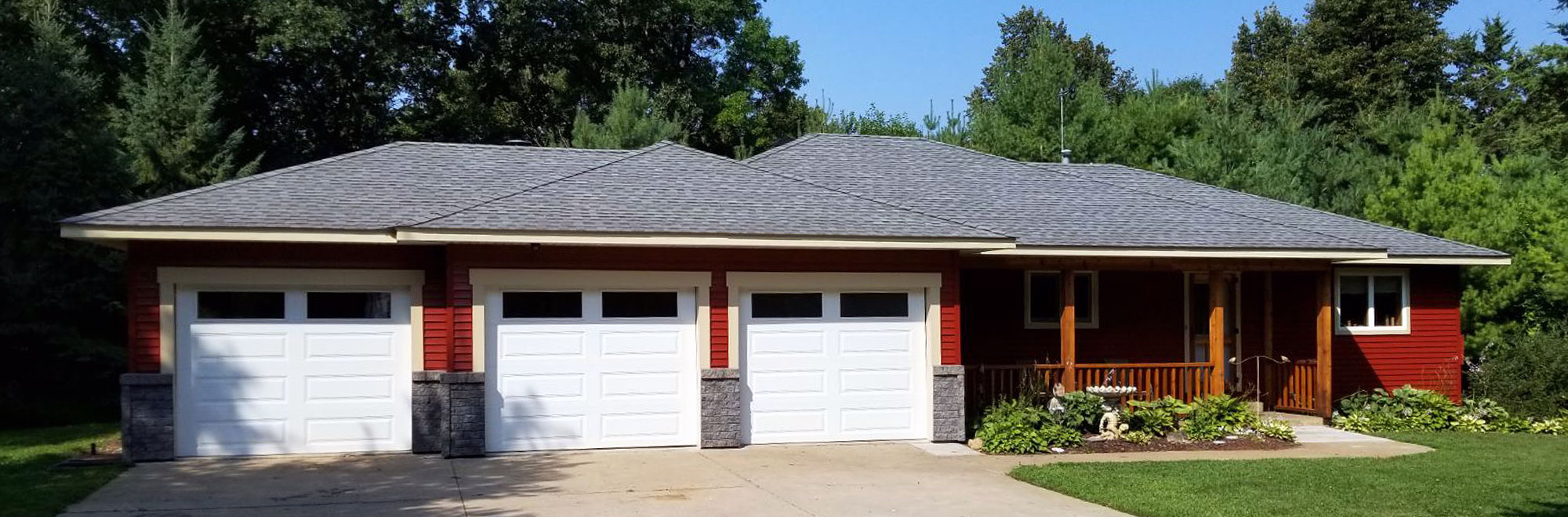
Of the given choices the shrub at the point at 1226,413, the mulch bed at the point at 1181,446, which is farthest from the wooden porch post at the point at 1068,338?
the shrub at the point at 1226,413

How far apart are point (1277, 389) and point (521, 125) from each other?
72.7 ft

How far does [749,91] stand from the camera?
40312mm

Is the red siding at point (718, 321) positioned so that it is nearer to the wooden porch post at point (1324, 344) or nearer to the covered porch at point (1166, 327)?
the covered porch at point (1166, 327)

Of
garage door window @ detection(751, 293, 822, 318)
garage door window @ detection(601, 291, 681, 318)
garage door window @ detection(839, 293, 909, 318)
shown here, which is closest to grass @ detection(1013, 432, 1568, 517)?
garage door window @ detection(839, 293, 909, 318)

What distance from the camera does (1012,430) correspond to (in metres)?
14.6

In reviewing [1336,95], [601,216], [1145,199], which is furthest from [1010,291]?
[1336,95]

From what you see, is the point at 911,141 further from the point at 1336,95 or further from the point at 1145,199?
the point at 1336,95

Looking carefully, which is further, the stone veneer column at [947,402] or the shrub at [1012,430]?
the stone veneer column at [947,402]

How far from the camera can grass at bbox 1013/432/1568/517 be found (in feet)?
34.8

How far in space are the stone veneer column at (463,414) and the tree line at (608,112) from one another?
9.44m

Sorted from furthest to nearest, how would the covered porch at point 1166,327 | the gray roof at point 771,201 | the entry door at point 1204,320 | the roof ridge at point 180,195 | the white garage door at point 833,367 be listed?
the entry door at point 1204,320 → the covered porch at point 1166,327 → the white garage door at point 833,367 → the gray roof at point 771,201 → the roof ridge at point 180,195

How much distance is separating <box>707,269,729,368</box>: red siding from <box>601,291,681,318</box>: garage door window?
0.40 meters

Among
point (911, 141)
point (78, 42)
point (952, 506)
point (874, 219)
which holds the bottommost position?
point (952, 506)

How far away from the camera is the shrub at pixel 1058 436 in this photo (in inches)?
577
